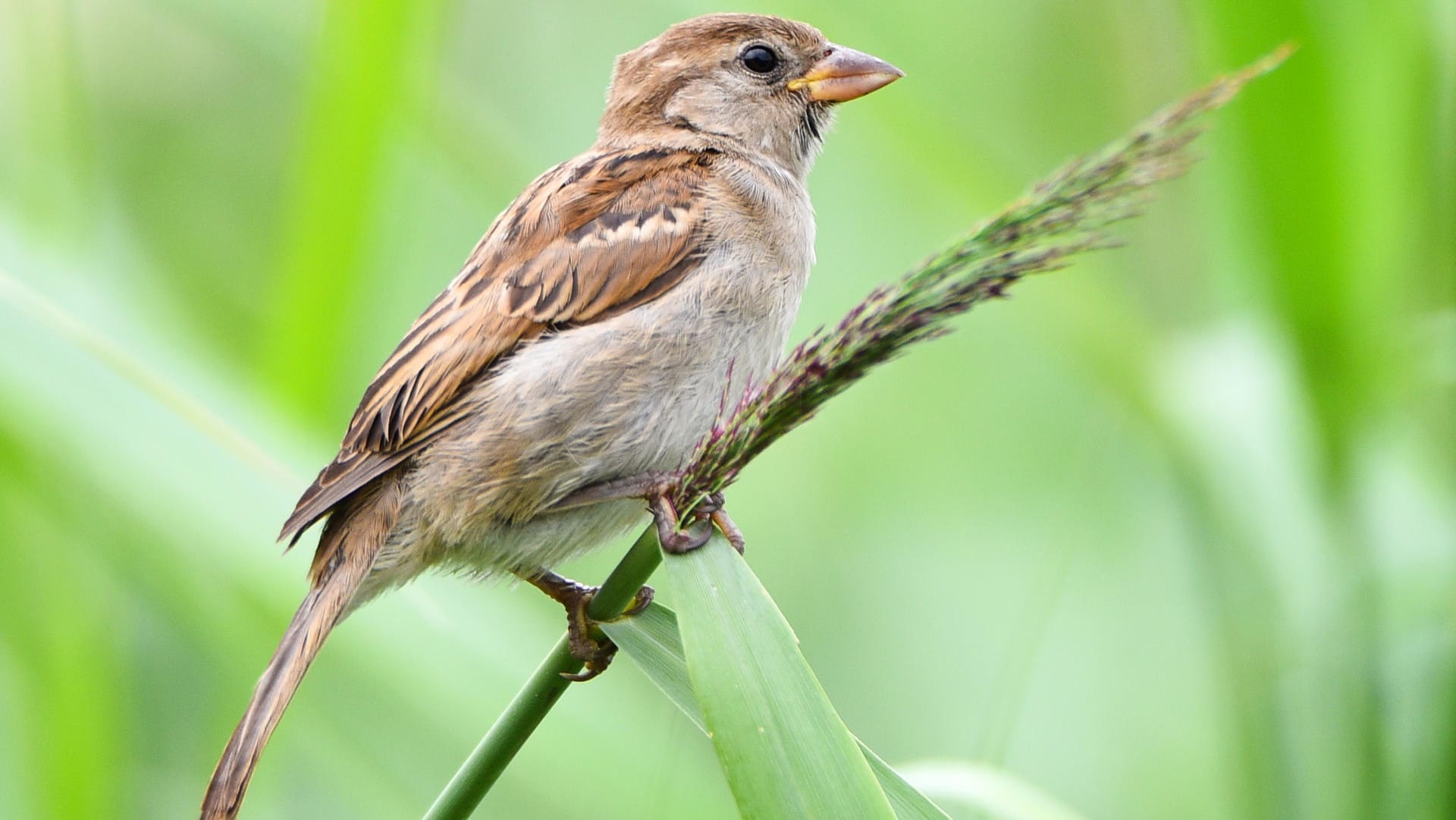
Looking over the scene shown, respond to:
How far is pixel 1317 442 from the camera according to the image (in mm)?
2299

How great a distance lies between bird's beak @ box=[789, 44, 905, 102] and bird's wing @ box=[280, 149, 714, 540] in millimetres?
403

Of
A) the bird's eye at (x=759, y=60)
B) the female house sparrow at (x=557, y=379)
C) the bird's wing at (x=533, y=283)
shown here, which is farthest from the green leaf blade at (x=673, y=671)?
the bird's eye at (x=759, y=60)

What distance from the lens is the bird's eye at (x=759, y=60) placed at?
284 centimetres

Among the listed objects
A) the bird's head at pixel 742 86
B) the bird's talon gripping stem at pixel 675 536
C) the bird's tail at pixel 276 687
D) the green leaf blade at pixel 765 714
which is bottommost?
the bird's tail at pixel 276 687

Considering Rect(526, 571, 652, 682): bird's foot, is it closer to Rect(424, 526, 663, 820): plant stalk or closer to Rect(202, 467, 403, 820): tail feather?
Rect(424, 526, 663, 820): plant stalk

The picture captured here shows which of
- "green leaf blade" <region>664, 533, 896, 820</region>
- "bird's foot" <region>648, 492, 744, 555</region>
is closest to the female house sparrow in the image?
"bird's foot" <region>648, 492, 744, 555</region>

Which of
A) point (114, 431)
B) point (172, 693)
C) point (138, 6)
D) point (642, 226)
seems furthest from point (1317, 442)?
point (138, 6)

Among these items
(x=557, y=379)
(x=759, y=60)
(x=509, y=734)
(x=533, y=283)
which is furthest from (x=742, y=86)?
(x=509, y=734)

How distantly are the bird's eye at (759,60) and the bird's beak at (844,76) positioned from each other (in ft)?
0.19

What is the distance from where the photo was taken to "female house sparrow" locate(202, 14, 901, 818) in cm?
215

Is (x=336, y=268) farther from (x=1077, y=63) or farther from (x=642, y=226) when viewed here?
(x=1077, y=63)

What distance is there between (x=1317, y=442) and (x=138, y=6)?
2962mm

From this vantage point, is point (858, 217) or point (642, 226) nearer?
point (642, 226)

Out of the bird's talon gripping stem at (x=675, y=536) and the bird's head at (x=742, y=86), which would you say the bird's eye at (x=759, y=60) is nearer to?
the bird's head at (x=742, y=86)
